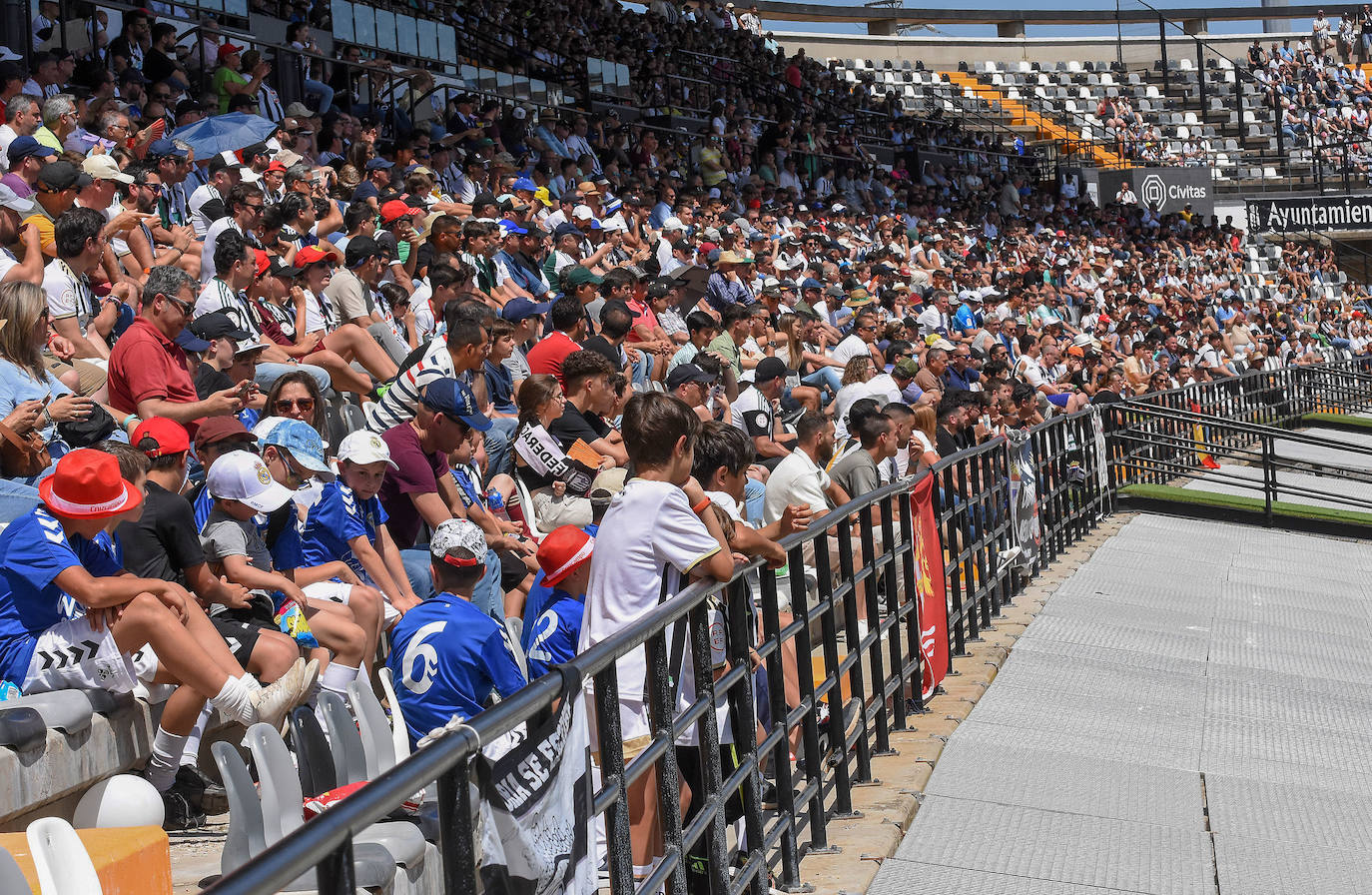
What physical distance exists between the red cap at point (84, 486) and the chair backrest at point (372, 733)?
1037 mm

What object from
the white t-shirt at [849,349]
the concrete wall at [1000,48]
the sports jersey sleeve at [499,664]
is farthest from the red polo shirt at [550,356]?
the concrete wall at [1000,48]

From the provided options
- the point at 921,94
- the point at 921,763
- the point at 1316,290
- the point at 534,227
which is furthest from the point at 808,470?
the point at 921,94

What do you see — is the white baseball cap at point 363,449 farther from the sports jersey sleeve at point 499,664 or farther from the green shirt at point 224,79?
the green shirt at point 224,79

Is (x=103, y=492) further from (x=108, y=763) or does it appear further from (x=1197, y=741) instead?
(x=1197, y=741)

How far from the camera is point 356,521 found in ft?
19.2

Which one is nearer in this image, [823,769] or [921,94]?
[823,769]

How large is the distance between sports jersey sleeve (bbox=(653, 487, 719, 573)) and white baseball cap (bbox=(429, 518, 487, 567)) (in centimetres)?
89

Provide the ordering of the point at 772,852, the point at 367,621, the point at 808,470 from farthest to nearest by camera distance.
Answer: the point at 808,470 → the point at 367,621 → the point at 772,852

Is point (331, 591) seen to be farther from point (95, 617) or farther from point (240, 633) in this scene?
point (95, 617)

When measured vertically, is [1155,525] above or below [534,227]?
below

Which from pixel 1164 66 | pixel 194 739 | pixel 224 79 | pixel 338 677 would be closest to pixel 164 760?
pixel 194 739

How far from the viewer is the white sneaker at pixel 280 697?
456 centimetres

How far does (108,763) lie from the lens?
4383 mm

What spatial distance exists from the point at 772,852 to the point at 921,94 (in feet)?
140
